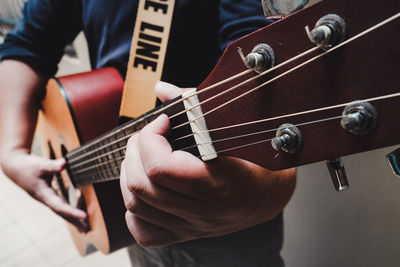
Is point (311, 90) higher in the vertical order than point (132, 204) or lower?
higher

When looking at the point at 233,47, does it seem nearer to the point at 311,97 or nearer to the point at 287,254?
the point at 311,97

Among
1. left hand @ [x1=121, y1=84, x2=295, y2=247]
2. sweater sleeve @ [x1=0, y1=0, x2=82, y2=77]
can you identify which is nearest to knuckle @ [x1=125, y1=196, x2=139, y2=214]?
left hand @ [x1=121, y1=84, x2=295, y2=247]

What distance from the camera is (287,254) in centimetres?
75

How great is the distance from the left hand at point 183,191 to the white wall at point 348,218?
27 cm

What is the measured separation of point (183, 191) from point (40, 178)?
786mm

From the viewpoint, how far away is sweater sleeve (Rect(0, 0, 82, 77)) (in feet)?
3.10

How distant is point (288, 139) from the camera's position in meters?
0.30

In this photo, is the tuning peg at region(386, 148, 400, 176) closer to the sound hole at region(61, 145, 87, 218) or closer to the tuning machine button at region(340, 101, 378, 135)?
the tuning machine button at region(340, 101, 378, 135)

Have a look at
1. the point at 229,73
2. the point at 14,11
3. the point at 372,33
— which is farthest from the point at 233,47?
the point at 14,11

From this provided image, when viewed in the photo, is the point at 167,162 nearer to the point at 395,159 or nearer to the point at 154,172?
the point at 154,172

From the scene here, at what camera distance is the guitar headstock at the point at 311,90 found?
0.22 meters

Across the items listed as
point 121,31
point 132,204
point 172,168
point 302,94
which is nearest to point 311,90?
point 302,94

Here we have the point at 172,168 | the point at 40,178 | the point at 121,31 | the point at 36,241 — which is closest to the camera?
the point at 172,168

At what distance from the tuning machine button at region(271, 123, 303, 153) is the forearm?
3.21 ft
